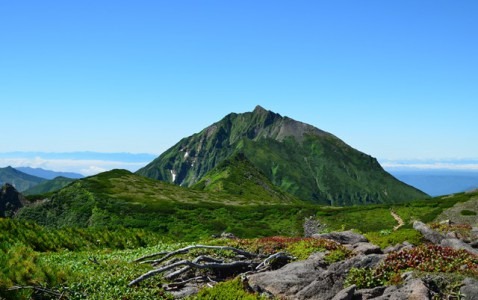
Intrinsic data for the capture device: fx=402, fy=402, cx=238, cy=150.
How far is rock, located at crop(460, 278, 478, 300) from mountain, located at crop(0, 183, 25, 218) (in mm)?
100828

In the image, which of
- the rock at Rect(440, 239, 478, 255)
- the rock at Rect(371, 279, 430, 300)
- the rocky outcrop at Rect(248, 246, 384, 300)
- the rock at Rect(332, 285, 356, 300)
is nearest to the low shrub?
the rock at Rect(440, 239, 478, 255)

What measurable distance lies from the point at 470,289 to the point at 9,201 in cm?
10646

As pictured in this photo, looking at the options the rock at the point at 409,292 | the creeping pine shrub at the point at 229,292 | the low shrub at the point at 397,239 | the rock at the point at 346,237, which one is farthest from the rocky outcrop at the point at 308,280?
the low shrub at the point at 397,239

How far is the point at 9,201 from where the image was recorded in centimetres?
9812

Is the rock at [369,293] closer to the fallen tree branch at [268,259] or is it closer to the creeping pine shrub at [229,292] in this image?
the creeping pine shrub at [229,292]

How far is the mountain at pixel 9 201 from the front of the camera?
313 feet

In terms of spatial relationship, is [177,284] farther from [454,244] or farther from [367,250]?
[454,244]

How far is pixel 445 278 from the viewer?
14.0m

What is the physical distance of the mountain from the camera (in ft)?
313

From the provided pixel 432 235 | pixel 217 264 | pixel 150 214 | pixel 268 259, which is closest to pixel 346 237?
pixel 432 235

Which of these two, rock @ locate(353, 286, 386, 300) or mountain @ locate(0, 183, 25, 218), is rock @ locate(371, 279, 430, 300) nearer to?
rock @ locate(353, 286, 386, 300)

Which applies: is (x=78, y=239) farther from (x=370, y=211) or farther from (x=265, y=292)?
(x=370, y=211)

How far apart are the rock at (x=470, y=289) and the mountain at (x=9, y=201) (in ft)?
331

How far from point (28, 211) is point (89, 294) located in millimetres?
83270
